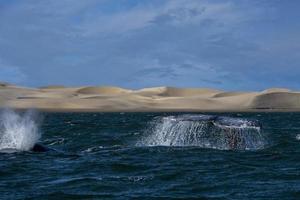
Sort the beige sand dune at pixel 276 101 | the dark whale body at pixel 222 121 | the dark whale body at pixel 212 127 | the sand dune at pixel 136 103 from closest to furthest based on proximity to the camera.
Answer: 1. the dark whale body at pixel 222 121
2. the dark whale body at pixel 212 127
3. the sand dune at pixel 136 103
4. the beige sand dune at pixel 276 101

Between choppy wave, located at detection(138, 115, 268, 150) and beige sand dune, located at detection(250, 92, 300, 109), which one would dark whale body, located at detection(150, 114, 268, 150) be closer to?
choppy wave, located at detection(138, 115, 268, 150)

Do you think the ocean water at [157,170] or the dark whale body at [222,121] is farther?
the dark whale body at [222,121]

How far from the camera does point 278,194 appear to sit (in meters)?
16.3

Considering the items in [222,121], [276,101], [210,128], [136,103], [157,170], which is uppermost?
[276,101]

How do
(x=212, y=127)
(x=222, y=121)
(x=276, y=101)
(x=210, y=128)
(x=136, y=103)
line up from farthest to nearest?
(x=276, y=101) < (x=136, y=103) < (x=210, y=128) < (x=212, y=127) < (x=222, y=121)

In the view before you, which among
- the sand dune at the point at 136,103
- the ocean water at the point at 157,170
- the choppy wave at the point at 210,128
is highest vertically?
the sand dune at the point at 136,103

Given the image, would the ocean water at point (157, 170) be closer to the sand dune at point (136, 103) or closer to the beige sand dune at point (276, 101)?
the sand dune at point (136, 103)

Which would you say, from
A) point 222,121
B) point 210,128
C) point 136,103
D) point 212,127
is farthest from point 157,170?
point 136,103

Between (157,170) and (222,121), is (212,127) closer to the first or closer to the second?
(222,121)

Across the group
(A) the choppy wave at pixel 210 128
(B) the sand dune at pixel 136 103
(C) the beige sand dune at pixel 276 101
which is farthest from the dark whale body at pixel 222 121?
A: (C) the beige sand dune at pixel 276 101

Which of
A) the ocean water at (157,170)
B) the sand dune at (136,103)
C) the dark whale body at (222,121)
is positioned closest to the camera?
the ocean water at (157,170)

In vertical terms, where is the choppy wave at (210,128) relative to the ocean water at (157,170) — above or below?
above

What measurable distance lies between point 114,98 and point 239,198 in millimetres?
173511

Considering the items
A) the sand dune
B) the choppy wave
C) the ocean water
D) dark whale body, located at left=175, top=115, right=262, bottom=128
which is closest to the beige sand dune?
the sand dune
